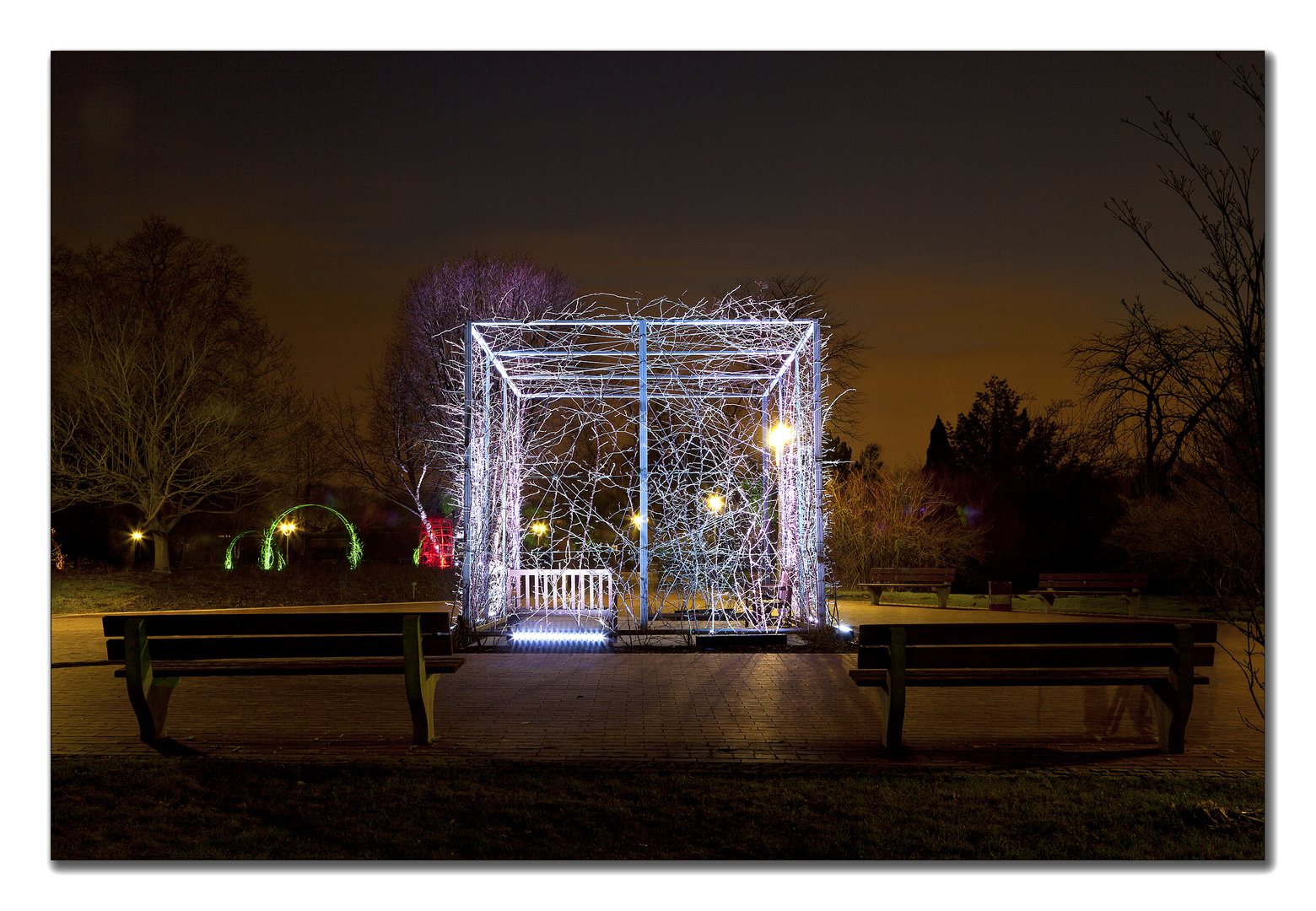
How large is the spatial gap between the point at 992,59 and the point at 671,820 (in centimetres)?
419

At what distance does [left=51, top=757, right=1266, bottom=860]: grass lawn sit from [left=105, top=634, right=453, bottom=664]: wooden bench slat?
708 mm

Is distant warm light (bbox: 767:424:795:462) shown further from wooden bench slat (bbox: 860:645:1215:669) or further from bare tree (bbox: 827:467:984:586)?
bare tree (bbox: 827:467:984:586)

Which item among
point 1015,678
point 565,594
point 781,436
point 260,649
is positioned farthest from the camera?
point 565,594

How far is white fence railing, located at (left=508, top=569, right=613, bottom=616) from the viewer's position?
10.5m

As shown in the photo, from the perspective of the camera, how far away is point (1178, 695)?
5.10 metres

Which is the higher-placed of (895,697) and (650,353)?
(650,353)

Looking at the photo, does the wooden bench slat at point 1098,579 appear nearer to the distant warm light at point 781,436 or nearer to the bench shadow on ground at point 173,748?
the distant warm light at point 781,436

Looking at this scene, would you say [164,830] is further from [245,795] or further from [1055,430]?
[1055,430]

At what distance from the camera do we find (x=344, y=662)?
5.46m

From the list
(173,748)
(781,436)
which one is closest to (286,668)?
(173,748)

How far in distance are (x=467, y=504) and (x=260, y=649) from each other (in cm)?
435

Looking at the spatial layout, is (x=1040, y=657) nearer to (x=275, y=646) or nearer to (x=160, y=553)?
(x=275, y=646)

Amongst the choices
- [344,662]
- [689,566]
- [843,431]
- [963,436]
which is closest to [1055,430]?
[963,436]

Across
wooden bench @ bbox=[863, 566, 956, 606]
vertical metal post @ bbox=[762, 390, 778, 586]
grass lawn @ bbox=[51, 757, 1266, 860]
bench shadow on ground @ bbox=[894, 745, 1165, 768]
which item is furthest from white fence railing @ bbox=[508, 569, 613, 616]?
wooden bench @ bbox=[863, 566, 956, 606]
